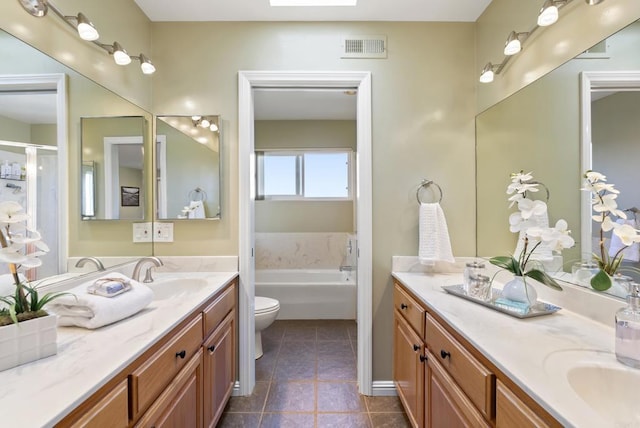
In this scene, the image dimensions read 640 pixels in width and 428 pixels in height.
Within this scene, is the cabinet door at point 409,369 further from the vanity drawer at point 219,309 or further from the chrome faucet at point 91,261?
the chrome faucet at point 91,261

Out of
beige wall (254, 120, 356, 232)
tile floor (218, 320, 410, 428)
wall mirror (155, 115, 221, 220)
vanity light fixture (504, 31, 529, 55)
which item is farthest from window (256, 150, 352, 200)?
vanity light fixture (504, 31, 529, 55)

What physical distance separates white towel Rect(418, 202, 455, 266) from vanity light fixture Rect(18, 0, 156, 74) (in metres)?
1.94

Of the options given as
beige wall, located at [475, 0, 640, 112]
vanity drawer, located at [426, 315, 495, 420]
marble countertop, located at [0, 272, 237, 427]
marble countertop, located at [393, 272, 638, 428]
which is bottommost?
vanity drawer, located at [426, 315, 495, 420]

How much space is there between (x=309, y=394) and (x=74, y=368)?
1.58m

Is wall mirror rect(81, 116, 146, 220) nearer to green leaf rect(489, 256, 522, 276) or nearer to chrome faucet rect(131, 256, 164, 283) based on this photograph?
chrome faucet rect(131, 256, 164, 283)

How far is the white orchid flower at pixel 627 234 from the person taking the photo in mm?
957

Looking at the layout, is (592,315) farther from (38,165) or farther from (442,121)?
(38,165)

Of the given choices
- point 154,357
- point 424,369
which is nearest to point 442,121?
point 424,369

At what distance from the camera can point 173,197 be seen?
1.96 m

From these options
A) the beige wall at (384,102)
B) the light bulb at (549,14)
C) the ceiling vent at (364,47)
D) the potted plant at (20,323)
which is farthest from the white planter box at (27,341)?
the light bulb at (549,14)

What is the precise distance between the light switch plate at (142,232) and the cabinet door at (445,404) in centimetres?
183

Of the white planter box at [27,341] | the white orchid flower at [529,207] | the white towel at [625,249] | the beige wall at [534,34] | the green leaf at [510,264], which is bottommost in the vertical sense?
the white planter box at [27,341]

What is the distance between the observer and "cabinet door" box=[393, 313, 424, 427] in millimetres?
1442

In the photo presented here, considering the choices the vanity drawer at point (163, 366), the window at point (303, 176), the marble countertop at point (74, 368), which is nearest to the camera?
the marble countertop at point (74, 368)
